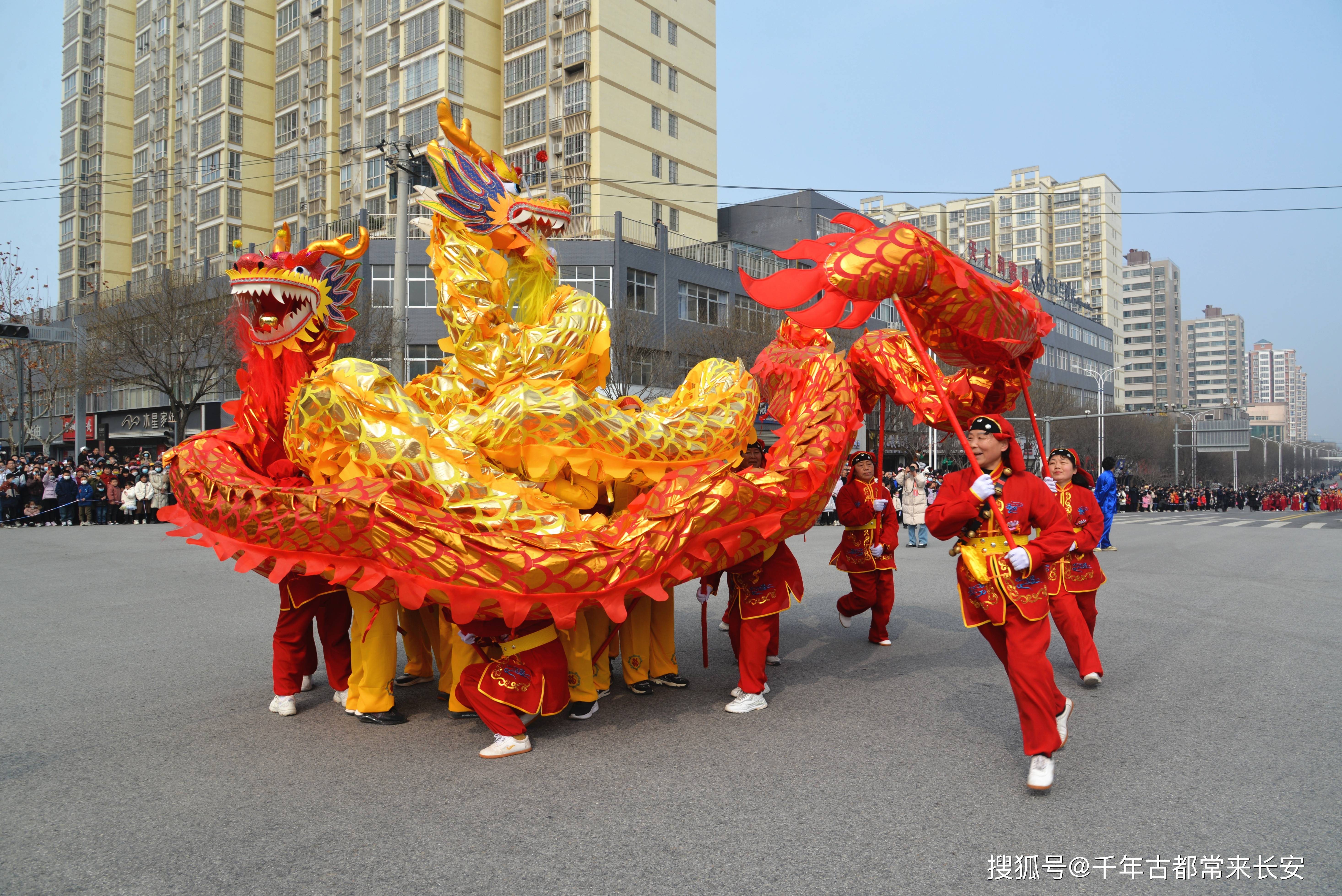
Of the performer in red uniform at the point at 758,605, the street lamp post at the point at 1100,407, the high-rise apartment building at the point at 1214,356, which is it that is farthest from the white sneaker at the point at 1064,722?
the high-rise apartment building at the point at 1214,356

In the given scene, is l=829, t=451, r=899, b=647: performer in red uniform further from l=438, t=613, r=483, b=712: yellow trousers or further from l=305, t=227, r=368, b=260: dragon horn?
l=305, t=227, r=368, b=260: dragon horn

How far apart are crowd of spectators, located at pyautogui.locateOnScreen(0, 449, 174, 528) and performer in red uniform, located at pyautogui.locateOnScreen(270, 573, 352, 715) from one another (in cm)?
1280

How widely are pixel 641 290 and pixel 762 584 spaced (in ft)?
73.3

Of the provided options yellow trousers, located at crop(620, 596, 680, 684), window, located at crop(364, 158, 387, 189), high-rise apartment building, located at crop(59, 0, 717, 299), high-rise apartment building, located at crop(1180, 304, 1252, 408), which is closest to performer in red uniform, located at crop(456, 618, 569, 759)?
yellow trousers, located at crop(620, 596, 680, 684)

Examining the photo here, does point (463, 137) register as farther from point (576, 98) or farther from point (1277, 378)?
point (1277, 378)

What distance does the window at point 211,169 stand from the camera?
35406 mm

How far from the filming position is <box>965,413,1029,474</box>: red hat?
3.60 meters

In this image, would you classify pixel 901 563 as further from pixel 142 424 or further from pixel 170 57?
pixel 170 57

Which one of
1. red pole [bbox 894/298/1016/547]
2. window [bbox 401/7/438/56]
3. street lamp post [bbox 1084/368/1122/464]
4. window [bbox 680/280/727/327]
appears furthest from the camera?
street lamp post [bbox 1084/368/1122/464]

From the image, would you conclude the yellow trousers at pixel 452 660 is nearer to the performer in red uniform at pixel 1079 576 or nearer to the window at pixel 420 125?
the performer in red uniform at pixel 1079 576

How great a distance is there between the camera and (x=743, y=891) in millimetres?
2539

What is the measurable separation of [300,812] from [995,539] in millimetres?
3055

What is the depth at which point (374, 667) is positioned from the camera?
13.7ft

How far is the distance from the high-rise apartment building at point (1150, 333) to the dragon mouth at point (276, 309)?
84995 millimetres
